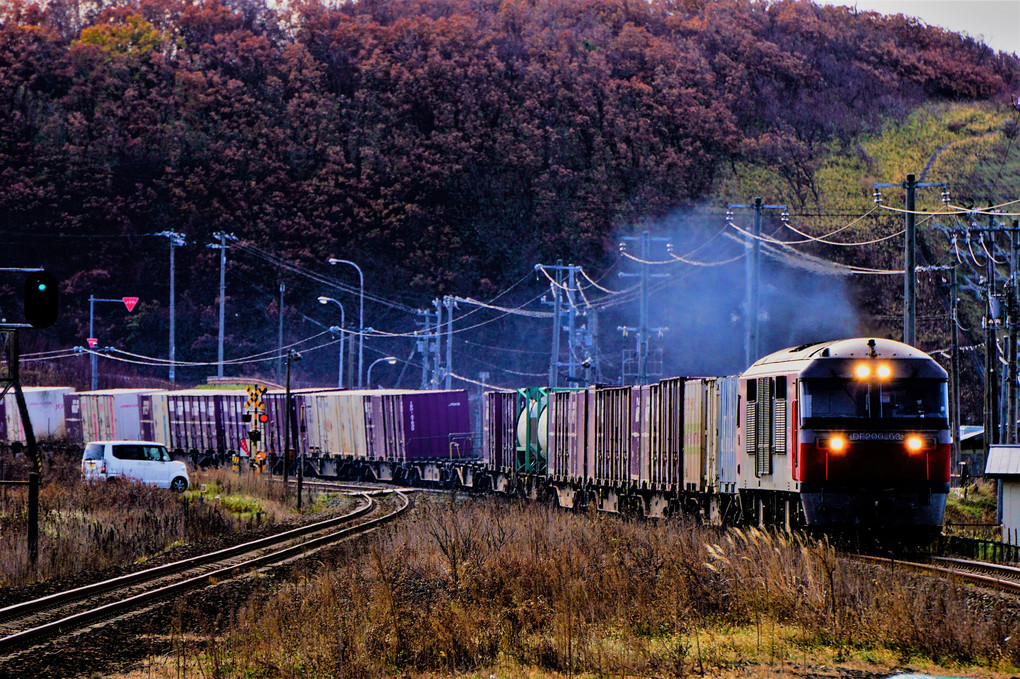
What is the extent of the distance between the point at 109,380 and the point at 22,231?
59.7ft

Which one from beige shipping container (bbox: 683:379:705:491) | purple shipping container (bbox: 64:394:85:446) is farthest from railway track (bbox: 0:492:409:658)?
purple shipping container (bbox: 64:394:85:446)

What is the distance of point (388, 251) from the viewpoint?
3644 inches

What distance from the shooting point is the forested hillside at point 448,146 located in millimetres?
89375

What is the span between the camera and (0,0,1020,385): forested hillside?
8938cm

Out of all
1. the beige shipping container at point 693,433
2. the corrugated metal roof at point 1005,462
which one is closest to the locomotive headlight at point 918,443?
the beige shipping container at point 693,433

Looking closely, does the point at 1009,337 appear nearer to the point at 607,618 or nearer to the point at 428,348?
the point at 607,618

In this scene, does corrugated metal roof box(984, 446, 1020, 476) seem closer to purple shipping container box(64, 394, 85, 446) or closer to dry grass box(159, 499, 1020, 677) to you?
dry grass box(159, 499, 1020, 677)

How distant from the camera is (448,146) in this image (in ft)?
324

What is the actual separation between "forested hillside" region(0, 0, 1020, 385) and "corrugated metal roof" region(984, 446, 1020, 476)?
55.7 metres

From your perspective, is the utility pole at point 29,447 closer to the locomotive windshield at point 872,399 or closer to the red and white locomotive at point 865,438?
the red and white locomotive at point 865,438

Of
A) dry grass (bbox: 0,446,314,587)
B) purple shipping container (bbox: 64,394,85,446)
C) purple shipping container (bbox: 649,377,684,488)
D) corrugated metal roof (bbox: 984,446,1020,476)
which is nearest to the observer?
dry grass (bbox: 0,446,314,587)

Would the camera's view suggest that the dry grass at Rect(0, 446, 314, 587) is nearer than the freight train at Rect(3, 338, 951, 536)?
No

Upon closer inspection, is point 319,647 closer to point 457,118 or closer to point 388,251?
point 388,251

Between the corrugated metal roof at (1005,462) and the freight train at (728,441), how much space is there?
27.1 ft
